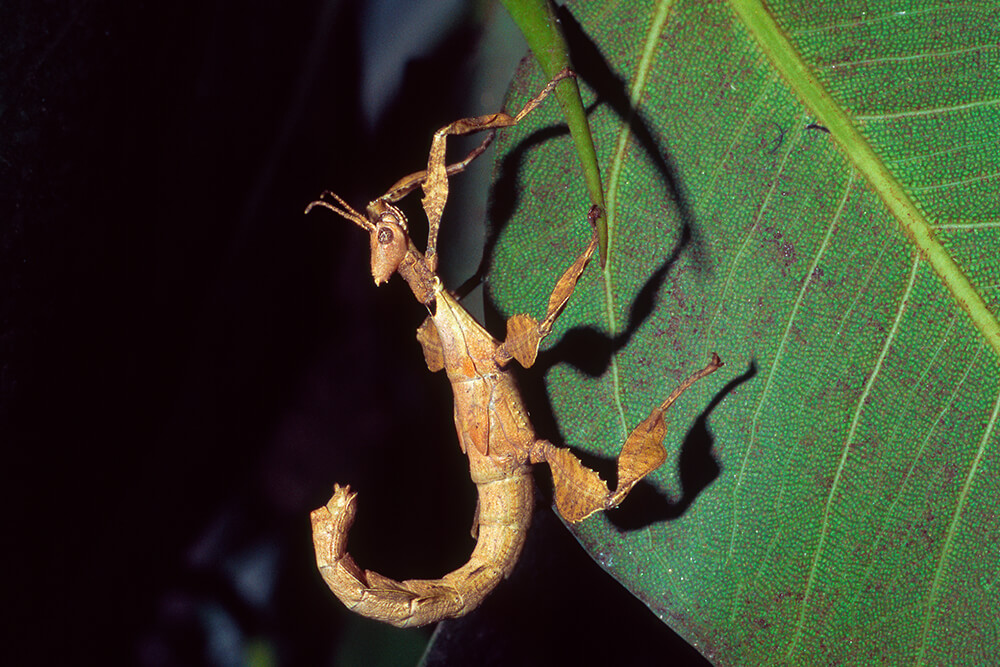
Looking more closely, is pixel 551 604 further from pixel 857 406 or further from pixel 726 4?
pixel 726 4

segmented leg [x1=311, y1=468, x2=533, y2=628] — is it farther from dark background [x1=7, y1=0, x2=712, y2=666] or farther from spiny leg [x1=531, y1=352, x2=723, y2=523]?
dark background [x1=7, y1=0, x2=712, y2=666]

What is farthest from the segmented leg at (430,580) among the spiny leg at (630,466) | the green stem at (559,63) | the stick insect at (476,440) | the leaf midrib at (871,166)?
the leaf midrib at (871,166)

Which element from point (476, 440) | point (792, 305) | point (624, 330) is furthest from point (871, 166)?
point (476, 440)

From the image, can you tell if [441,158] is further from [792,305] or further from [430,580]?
[430,580]

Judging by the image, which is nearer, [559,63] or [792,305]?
[559,63]

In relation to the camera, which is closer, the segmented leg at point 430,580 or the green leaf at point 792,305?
the green leaf at point 792,305

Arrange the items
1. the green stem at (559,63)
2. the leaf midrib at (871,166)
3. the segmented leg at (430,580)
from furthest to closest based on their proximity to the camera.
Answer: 1. the segmented leg at (430,580)
2. the leaf midrib at (871,166)
3. the green stem at (559,63)

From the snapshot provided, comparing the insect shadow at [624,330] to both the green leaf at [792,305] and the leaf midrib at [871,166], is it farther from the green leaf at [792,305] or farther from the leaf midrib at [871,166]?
the leaf midrib at [871,166]
